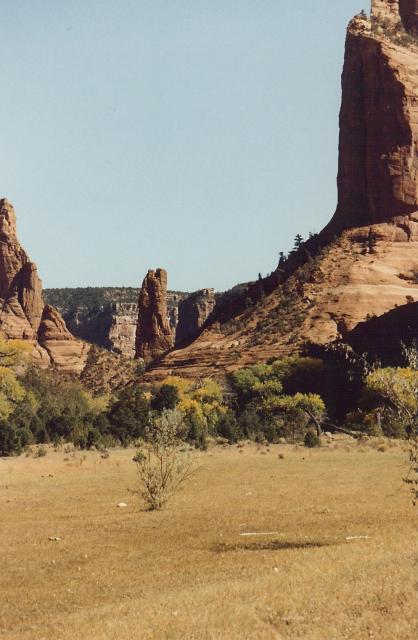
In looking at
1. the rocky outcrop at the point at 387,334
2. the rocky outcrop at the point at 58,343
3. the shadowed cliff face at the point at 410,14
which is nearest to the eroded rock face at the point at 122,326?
the rocky outcrop at the point at 58,343

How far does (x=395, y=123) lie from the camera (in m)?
93.3

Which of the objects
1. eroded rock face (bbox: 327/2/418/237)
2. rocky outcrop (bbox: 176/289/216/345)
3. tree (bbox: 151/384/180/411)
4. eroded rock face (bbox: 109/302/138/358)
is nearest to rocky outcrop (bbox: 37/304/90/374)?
eroded rock face (bbox: 327/2/418/237)

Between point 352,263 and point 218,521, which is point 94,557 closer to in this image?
point 218,521

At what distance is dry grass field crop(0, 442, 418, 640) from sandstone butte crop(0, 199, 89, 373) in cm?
8269

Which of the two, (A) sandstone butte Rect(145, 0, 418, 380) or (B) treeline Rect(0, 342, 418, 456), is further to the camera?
(A) sandstone butte Rect(145, 0, 418, 380)

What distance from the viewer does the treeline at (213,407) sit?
157ft

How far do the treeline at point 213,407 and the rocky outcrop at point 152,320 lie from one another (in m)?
27.1

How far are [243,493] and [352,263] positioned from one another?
66.2 metres

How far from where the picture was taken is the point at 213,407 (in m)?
62.5

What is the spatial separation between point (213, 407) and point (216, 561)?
165 feet

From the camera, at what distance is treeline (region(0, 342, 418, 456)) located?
47.8 metres

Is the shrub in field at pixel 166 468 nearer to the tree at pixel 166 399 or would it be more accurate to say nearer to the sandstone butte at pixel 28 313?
the tree at pixel 166 399

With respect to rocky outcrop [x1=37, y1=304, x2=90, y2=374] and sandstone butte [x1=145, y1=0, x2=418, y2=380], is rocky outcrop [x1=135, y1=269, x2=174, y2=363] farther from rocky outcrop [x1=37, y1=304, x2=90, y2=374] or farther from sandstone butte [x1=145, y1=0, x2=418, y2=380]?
sandstone butte [x1=145, y1=0, x2=418, y2=380]

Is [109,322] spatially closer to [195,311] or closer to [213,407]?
[195,311]
